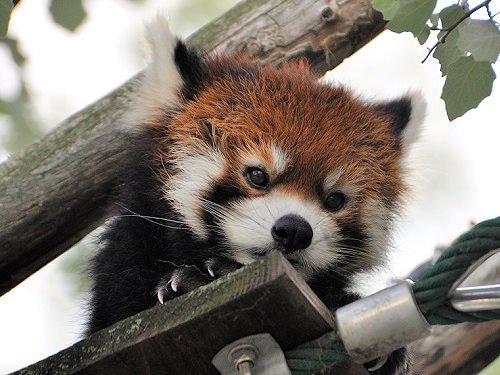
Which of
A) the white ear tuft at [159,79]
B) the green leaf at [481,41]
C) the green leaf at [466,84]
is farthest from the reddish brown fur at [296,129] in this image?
the green leaf at [481,41]

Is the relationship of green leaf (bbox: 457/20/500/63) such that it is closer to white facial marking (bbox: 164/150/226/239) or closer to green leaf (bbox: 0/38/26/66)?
white facial marking (bbox: 164/150/226/239)

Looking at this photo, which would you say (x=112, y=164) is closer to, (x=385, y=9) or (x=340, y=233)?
(x=340, y=233)

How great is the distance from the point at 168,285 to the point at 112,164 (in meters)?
0.84

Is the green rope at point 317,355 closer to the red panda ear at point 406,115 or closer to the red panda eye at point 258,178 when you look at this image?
the red panda eye at point 258,178

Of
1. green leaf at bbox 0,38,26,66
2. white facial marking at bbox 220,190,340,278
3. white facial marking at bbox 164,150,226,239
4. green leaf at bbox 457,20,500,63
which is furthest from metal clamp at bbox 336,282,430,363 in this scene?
green leaf at bbox 0,38,26,66

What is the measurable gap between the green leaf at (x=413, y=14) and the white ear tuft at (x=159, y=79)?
4.29 feet

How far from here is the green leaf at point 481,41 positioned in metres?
2.45

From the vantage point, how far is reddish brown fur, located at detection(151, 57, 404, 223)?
326 cm

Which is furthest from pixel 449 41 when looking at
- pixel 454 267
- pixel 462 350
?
pixel 462 350

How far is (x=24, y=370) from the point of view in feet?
8.38

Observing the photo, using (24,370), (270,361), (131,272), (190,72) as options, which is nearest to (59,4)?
(190,72)

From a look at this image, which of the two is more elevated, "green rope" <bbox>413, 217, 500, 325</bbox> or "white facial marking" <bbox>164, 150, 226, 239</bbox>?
"green rope" <bbox>413, 217, 500, 325</bbox>

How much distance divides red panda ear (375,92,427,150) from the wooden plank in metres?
1.73

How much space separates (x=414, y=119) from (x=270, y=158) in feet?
3.47
